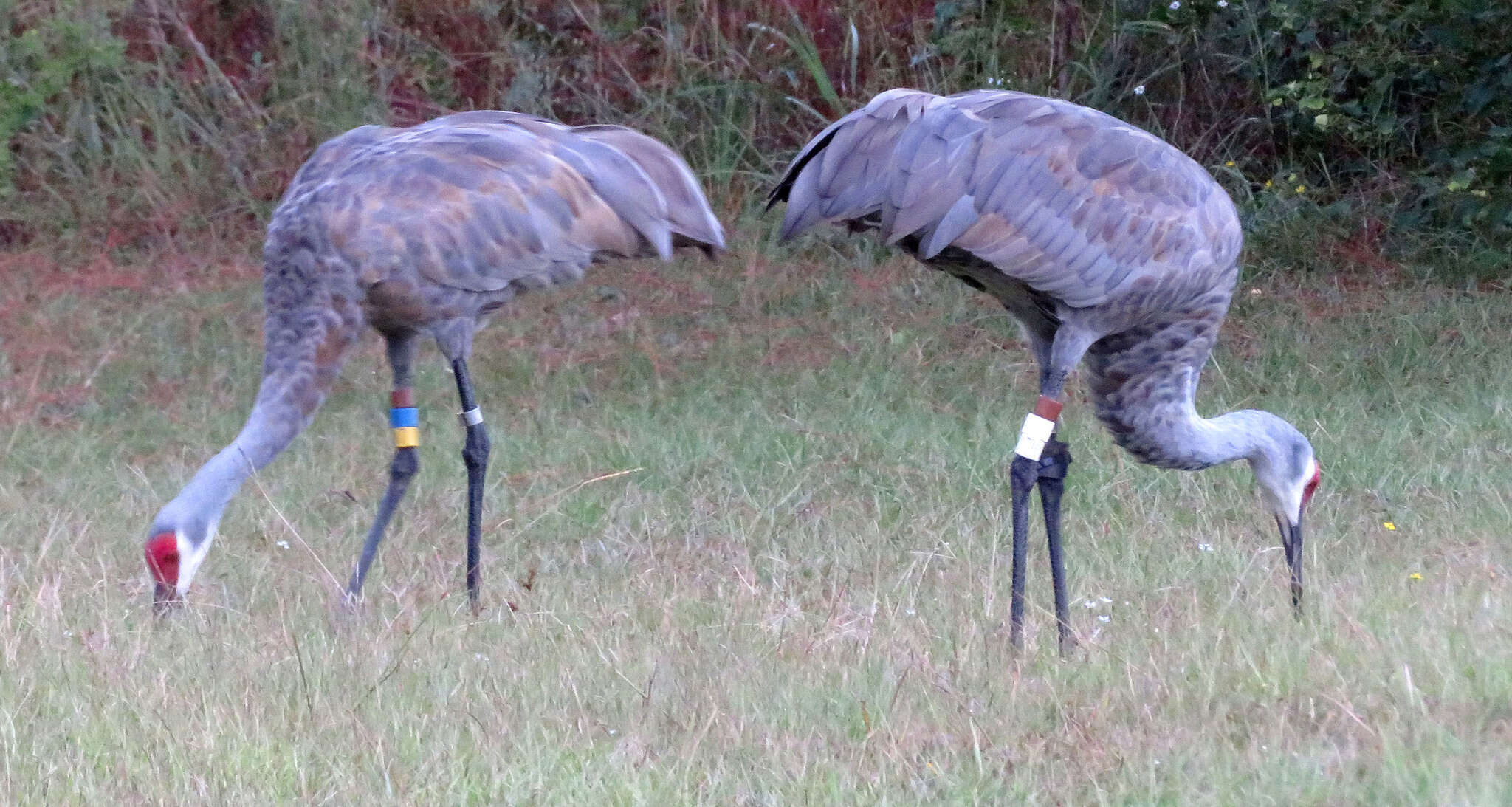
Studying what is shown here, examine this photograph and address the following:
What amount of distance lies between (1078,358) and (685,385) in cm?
318

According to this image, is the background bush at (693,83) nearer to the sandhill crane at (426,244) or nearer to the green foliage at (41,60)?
the green foliage at (41,60)

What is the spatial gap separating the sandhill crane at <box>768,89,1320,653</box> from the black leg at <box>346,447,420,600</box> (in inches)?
55.0

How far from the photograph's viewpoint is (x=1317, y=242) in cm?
870

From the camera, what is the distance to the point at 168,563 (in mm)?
4473

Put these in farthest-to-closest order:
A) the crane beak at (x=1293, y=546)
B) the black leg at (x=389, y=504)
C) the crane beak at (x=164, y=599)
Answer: the black leg at (x=389, y=504), the crane beak at (x=1293, y=546), the crane beak at (x=164, y=599)

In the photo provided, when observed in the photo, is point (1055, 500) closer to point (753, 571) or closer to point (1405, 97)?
point (753, 571)

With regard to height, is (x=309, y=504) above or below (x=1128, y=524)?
below

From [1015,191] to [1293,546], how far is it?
123 centimetres

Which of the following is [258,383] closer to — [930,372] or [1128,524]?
[930,372]

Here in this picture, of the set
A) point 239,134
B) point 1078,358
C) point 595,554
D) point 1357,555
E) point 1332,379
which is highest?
point 1078,358

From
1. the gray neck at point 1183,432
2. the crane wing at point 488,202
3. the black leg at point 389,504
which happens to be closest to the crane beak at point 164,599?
the black leg at point 389,504

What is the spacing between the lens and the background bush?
891 cm

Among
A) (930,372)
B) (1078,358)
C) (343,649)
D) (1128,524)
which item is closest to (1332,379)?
(930,372)

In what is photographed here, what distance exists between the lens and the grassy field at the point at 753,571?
340cm
